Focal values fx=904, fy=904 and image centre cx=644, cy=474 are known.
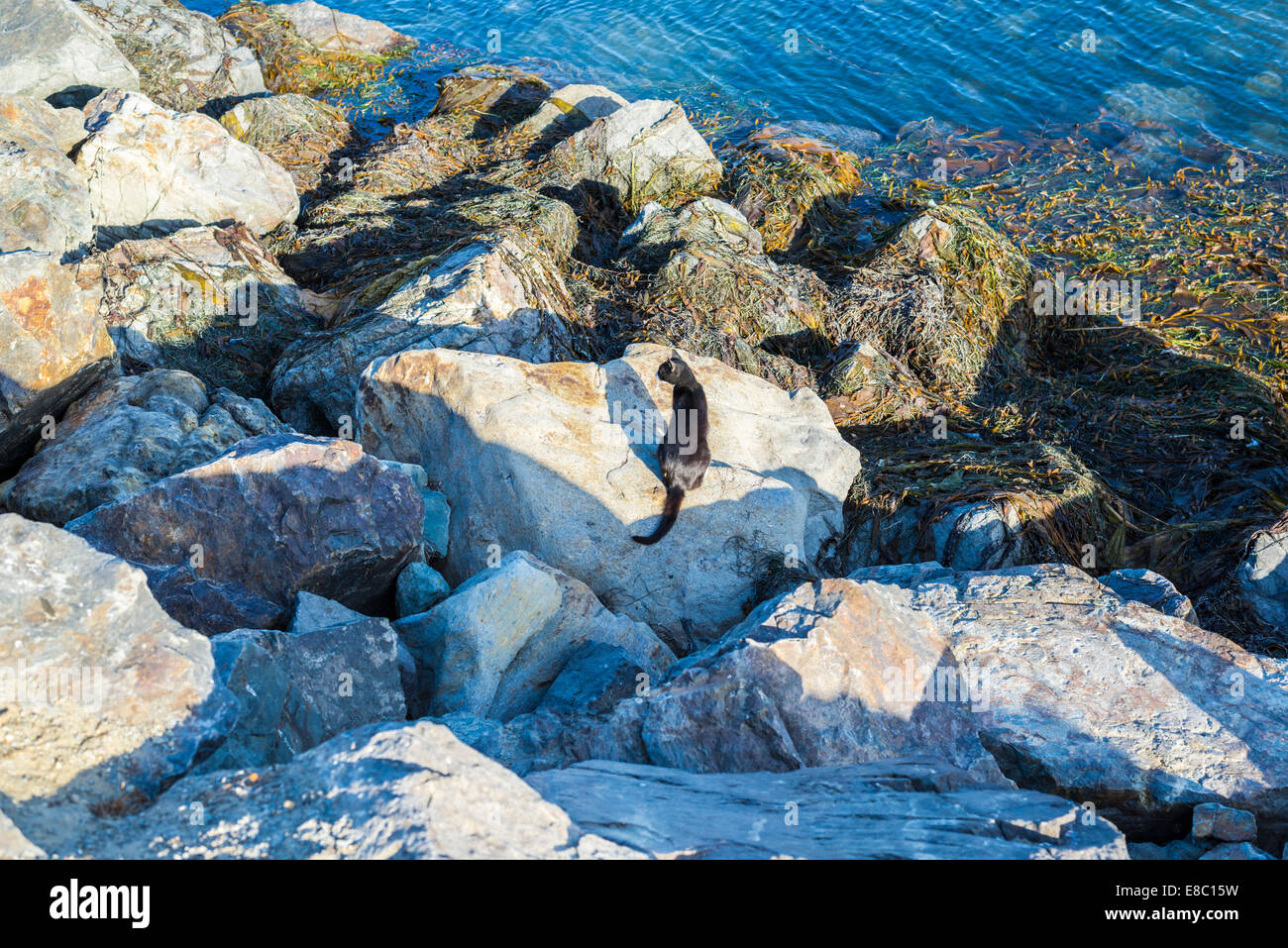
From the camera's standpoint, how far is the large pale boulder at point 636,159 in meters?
11.5

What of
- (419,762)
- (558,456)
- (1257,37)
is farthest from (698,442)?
(1257,37)

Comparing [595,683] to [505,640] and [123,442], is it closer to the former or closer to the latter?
[505,640]

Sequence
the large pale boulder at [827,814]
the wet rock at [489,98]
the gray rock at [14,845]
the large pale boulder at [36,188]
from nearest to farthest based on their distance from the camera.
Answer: the gray rock at [14,845], the large pale boulder at [827,814], the large pale boulder at [36,188], the wet rock at [489,98]

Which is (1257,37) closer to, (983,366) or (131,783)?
(983,366)

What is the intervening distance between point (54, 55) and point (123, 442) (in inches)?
324

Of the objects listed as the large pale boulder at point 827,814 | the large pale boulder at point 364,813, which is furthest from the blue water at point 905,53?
the large pale boulder at point 364,813

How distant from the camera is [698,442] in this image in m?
6.23

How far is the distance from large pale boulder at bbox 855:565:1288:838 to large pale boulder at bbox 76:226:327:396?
609 centimetres

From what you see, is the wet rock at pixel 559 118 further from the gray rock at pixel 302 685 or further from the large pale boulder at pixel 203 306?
the gray rock at pixel 302 685

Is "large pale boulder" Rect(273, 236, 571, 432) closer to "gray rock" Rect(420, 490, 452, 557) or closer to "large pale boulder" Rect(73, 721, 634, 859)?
"gray rock" Rect(420, 490, 452, 557)

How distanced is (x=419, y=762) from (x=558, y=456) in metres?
3.45

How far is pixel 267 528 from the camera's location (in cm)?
496

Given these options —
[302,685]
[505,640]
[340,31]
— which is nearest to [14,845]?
[302,685]

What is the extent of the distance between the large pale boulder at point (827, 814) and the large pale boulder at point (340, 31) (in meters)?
16.7
